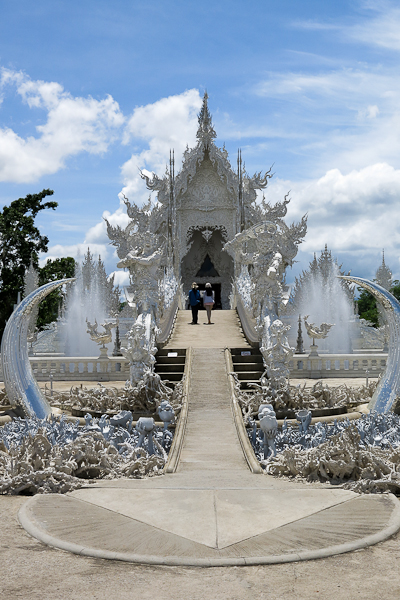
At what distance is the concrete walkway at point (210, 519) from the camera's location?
3701 mm

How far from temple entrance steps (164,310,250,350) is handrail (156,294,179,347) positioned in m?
0.14

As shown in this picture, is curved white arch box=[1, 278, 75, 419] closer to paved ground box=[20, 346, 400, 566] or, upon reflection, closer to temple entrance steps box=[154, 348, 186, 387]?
temple entrance steps box=[154, 348, 186, 387]

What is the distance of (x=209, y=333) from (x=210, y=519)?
9.50 m

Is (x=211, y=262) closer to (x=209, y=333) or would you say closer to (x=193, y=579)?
(x=209, y=333)

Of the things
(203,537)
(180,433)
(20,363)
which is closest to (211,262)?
(20,363)

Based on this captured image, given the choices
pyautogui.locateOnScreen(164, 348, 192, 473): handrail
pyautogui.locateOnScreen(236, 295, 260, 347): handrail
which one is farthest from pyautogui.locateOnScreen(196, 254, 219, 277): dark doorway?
pyautogui.locateOnScreen(164, 348, 192, 473): handrail

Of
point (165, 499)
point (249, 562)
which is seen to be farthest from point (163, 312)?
point (249, 562)

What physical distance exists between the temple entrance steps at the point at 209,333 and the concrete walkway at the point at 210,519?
250 inches

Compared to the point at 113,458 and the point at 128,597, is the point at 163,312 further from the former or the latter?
the point at 128,597

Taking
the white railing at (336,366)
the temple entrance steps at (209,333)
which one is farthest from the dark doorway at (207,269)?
the white railing at (336,366)

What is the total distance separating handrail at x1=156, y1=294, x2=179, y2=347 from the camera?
39.2ft

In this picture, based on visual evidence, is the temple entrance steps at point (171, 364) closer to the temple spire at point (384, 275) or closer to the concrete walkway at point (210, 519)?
the concrete walkway at point (210, 519)

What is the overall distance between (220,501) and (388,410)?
406 cm

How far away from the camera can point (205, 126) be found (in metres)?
25.4
